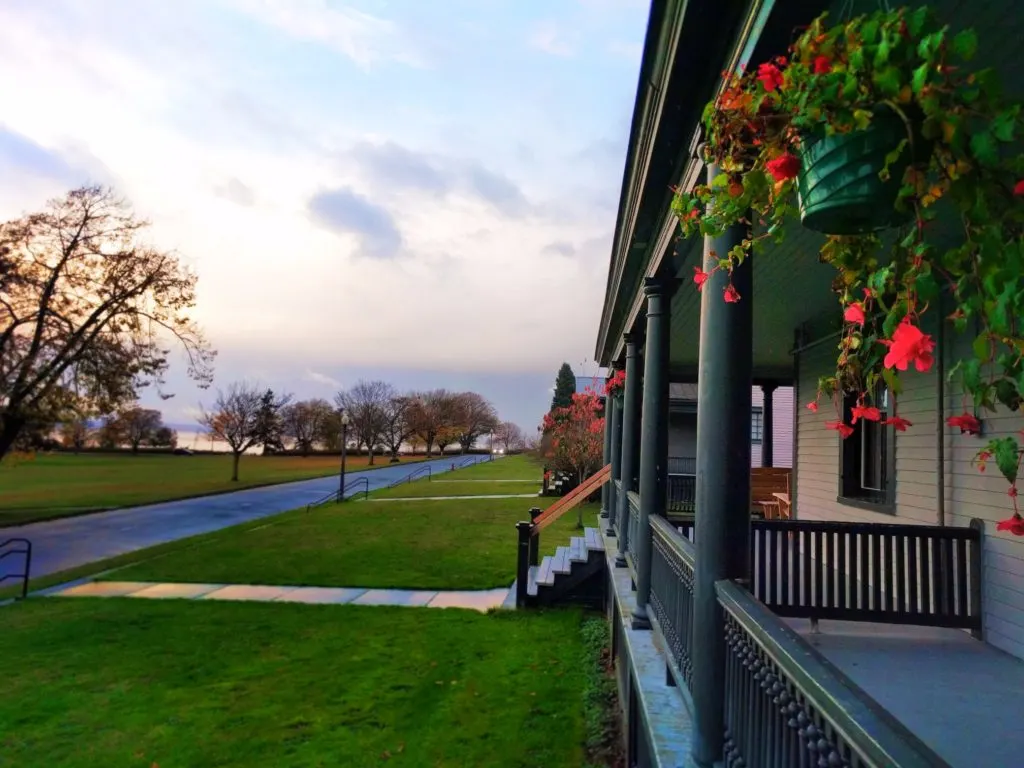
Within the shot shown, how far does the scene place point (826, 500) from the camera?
769 centimetres

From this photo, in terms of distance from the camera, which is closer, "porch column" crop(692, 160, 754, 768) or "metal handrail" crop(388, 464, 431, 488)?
"porch column" crop(692, 160, 754, 768)

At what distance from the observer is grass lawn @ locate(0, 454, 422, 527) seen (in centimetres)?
2344

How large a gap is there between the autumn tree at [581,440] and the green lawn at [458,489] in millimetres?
3250

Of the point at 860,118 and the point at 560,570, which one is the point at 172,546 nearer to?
the point at 560,570

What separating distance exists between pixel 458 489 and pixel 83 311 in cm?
1565

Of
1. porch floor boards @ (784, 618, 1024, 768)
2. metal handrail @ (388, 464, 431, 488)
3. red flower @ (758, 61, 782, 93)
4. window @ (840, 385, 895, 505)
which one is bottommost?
metal handrail @ (388, 464, 431, 488)

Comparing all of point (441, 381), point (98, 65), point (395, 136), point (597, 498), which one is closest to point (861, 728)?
point (98, 65)

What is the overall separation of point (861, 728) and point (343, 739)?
509 cm

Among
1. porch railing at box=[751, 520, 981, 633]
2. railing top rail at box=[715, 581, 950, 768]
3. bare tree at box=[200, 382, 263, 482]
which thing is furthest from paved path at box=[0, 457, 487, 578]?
railing top rail at box=[715, 581, 950, 768]

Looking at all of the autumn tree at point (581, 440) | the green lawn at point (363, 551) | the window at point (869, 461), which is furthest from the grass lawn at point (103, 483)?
the window at point (869, 461)

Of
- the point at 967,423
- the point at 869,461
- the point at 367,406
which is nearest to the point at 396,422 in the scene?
the point at 367,406

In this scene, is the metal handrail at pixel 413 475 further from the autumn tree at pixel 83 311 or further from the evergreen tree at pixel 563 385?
the autumn tree at pixel 83 311

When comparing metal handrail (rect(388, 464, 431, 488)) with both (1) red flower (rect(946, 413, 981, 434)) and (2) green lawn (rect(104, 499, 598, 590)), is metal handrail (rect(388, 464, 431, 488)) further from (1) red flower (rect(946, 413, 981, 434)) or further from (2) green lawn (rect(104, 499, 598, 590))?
(1) red flower (rect(946, 413, 981, 434))

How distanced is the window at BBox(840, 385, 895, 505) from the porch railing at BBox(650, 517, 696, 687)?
307cm
